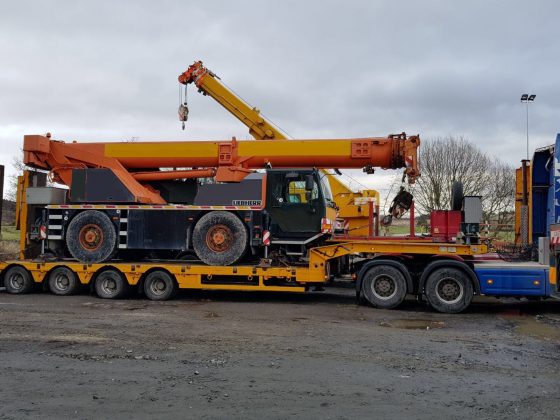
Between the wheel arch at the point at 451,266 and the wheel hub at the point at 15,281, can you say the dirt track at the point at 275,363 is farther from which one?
the wheel hub at the point at 15,281

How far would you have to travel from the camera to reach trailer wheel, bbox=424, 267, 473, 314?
35.7 feet

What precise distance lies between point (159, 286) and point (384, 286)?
17.0 feet

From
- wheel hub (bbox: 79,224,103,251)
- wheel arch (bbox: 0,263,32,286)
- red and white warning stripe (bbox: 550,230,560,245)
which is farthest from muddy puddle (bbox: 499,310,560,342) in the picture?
wheel arch (bbox: 0,263,32,286)

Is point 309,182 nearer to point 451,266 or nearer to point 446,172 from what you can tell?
point 451,266

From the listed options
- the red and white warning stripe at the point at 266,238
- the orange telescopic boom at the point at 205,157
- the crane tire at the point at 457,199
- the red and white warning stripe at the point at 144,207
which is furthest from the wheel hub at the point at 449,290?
the red and white warning stripe at the point at 144,207

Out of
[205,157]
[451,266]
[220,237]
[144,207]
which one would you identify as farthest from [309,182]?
[144,207]

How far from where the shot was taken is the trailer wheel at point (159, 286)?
12.2 metres

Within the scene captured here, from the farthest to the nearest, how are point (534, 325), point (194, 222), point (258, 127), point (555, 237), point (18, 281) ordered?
point (258, 127) → point (18, 281) → point (194, 222) → point (534, 325) → point (555, 237)

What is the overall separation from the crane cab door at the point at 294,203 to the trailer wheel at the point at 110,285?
148 inches

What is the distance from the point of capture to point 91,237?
12695 mm

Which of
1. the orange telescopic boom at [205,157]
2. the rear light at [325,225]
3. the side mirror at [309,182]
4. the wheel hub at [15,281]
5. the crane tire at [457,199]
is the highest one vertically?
the orange telescopic boom at [205,157]

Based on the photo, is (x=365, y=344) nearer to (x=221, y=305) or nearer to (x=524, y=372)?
(x=524, y=372)

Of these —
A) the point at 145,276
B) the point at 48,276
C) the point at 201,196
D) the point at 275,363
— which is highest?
the point at 201,196

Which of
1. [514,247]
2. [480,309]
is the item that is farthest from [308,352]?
[514,247]
